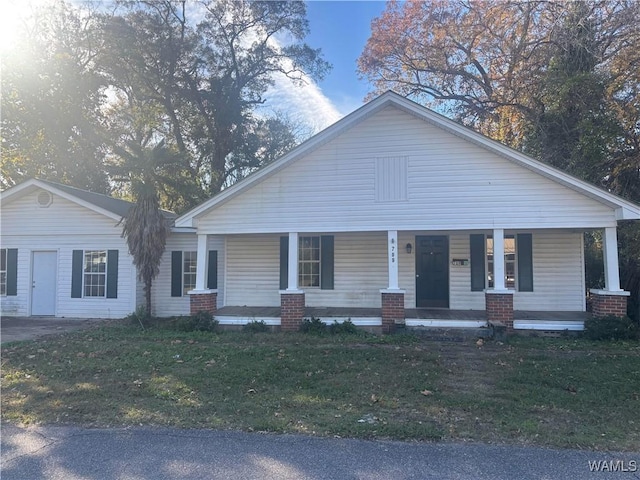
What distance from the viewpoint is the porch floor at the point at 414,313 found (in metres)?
10.1

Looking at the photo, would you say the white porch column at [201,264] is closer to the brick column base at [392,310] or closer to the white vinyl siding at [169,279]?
the white vinyl siding at [169,279]

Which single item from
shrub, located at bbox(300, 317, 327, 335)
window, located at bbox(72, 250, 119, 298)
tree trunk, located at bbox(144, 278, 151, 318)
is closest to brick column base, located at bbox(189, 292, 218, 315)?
tree trunk, located at bbox(144, 278, 151, 318)

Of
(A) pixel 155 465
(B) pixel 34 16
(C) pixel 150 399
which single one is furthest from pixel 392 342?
(B) pixel 34 16

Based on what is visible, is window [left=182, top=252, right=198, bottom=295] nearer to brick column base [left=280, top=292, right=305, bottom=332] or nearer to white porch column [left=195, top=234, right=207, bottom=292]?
white porch column [left=195, top=234, right=207, bottom=292]

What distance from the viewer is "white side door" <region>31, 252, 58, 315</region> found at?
1315 cm

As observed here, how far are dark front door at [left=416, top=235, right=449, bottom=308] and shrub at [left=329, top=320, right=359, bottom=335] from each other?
2.85 metres

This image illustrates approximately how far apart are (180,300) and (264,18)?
18.5 meters

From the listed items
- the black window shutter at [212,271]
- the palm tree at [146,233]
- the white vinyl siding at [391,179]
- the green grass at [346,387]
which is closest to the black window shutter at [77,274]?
the palm tree at [146,233]

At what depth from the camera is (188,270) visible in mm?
12961

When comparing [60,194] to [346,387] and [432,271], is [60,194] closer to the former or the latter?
[346,387]

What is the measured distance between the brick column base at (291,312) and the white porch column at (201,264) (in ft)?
7.90

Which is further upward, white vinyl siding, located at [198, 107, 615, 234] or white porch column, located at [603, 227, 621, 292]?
white vinyl siding, located at [198, 107, 615, 234]

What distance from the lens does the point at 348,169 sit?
35.1 ft

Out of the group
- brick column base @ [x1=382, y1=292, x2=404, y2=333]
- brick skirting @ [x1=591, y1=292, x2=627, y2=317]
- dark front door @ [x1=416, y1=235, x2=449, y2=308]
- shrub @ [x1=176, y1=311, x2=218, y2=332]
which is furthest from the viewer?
dark front door @ [x1=416, y1=235, x2=449, y2=308]
